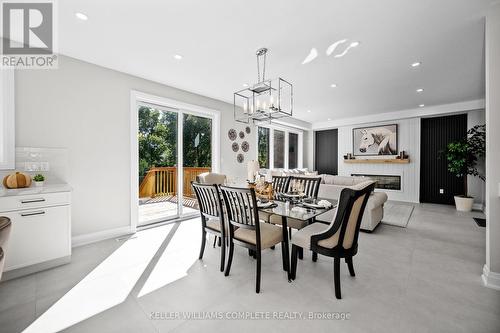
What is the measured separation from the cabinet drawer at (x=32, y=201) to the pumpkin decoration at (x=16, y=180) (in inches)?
12.9

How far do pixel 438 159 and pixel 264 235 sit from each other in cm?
664

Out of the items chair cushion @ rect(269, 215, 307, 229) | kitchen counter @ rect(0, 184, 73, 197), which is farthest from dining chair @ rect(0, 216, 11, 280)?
chair cushion @ rect(269, 215, 307, 229)

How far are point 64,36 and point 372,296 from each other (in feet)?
14.3

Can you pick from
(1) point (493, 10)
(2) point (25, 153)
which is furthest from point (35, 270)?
(1) point (493, 10)

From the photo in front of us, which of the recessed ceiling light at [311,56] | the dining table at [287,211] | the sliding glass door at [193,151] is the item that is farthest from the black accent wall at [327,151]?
the dining table at [287,211]

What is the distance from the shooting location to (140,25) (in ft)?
7.53

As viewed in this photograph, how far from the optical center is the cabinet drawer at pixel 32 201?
2.08 meters

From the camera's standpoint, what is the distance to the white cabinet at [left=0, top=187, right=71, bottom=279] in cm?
211

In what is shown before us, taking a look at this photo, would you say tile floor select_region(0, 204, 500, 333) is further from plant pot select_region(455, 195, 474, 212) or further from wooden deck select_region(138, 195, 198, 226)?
plant pot select_region(455, 195, 474, 212)

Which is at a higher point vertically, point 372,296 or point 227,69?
point 227,69

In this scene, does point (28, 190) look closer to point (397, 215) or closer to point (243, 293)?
point (243, 293)

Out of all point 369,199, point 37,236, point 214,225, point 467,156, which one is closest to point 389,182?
point 467,156

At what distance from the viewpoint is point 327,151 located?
8.09 meters

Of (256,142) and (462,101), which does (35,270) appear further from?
(462,101)
